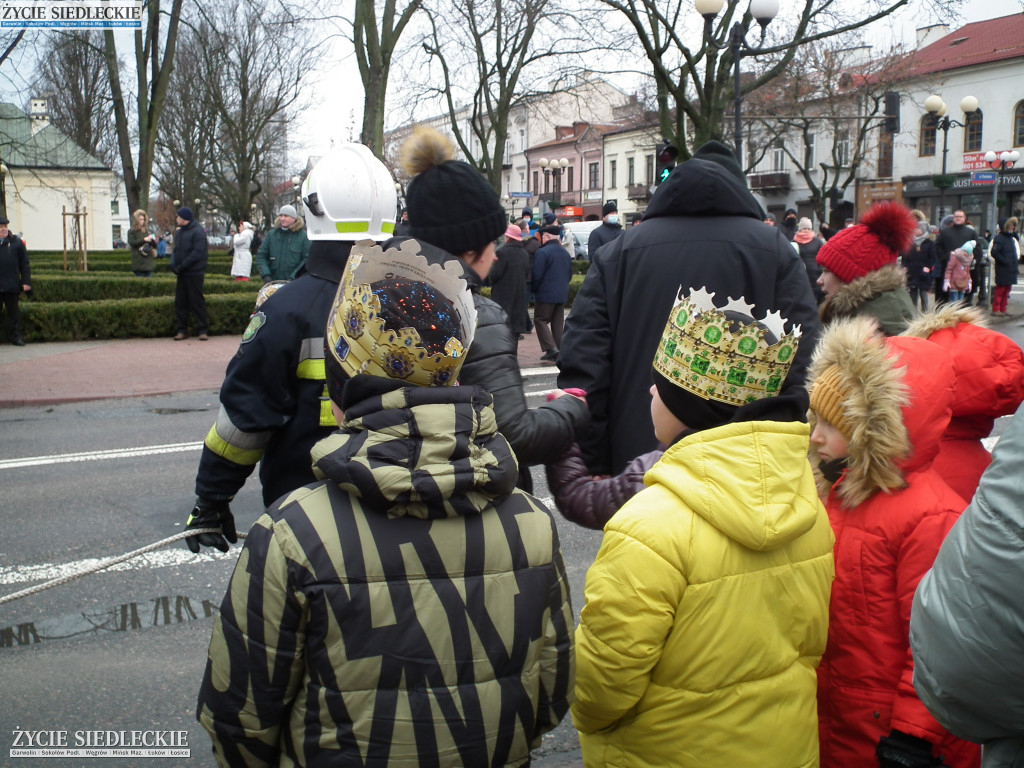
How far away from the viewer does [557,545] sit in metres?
1.91

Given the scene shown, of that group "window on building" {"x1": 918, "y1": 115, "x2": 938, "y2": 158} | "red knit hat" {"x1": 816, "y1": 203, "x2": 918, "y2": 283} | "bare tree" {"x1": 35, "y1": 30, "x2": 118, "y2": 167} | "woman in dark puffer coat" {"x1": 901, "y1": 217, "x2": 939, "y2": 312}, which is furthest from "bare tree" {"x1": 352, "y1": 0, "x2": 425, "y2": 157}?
"window on building" {"x1": 918, "y1": 115, "x2": 938, "y2": 158}

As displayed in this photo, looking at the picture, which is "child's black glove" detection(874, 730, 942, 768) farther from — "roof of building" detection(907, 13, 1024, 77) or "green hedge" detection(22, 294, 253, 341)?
"roof of building" detection(907, 13, 1024, 77)

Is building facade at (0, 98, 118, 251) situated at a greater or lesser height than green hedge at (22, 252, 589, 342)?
greater

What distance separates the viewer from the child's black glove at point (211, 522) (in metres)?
2.97

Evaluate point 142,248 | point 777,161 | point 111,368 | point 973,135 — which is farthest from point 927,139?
point 111,368

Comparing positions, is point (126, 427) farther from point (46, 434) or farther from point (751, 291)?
point (751, 291)

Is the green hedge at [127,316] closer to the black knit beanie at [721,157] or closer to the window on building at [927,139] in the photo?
the black knit beanie at [721,157]

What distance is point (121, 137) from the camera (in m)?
Result: 26.2

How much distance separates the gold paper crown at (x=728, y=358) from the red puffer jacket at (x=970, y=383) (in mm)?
1365

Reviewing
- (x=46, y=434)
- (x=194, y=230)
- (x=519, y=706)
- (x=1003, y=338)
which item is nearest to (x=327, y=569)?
(x=519, y=706)

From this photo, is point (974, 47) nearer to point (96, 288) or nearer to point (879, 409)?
point (96, 288)

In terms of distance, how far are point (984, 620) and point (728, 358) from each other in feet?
3.06

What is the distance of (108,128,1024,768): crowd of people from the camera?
1672 millimetres

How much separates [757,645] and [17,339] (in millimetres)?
14827
